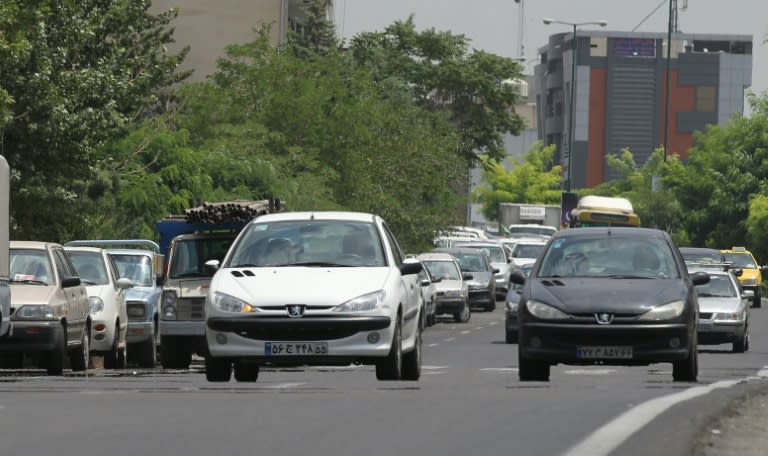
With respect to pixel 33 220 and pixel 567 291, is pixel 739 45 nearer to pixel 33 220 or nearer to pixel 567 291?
pixel 33 220

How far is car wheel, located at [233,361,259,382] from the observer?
19.0m

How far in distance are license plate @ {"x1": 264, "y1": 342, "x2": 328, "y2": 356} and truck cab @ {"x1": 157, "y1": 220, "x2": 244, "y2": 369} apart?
22.9ft

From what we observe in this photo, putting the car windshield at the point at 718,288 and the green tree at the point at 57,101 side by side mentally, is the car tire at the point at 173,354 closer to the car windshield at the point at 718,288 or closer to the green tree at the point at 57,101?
the green tree at the point at 57,101

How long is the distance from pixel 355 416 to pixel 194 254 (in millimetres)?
12478

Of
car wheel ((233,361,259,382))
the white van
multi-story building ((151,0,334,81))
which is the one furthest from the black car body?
multi-story building ((151,0,334,81))

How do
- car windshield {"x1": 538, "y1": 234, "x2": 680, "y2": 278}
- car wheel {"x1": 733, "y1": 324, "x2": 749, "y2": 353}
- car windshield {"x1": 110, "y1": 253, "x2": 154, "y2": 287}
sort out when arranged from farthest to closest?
1. car wheel {"x1": 733, "y1": 324, "x2": 749, "y2": 353}
2. car windshield {"x1": 110, "y1": 253, "x2": 154, "y2": 287}
3. car windshield {"x1": 538, "y1": 234, "x2": 680, "y2": 278}

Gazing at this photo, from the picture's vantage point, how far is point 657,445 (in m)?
11.3

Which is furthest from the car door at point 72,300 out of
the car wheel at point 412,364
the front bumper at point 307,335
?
the front bumper at point 307,335

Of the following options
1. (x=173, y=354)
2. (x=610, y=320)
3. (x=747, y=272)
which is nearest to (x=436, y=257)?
(x=747, y=272)

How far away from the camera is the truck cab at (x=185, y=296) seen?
24422 millimetres

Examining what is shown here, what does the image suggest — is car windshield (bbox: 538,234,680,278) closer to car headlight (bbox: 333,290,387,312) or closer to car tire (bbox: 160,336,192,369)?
car headlight (bbox: 333,290,387,312)

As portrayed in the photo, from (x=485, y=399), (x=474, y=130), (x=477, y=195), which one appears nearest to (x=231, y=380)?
(x=485, y=399)

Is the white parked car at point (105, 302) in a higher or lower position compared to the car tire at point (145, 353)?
higher

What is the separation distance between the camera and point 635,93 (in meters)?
174
